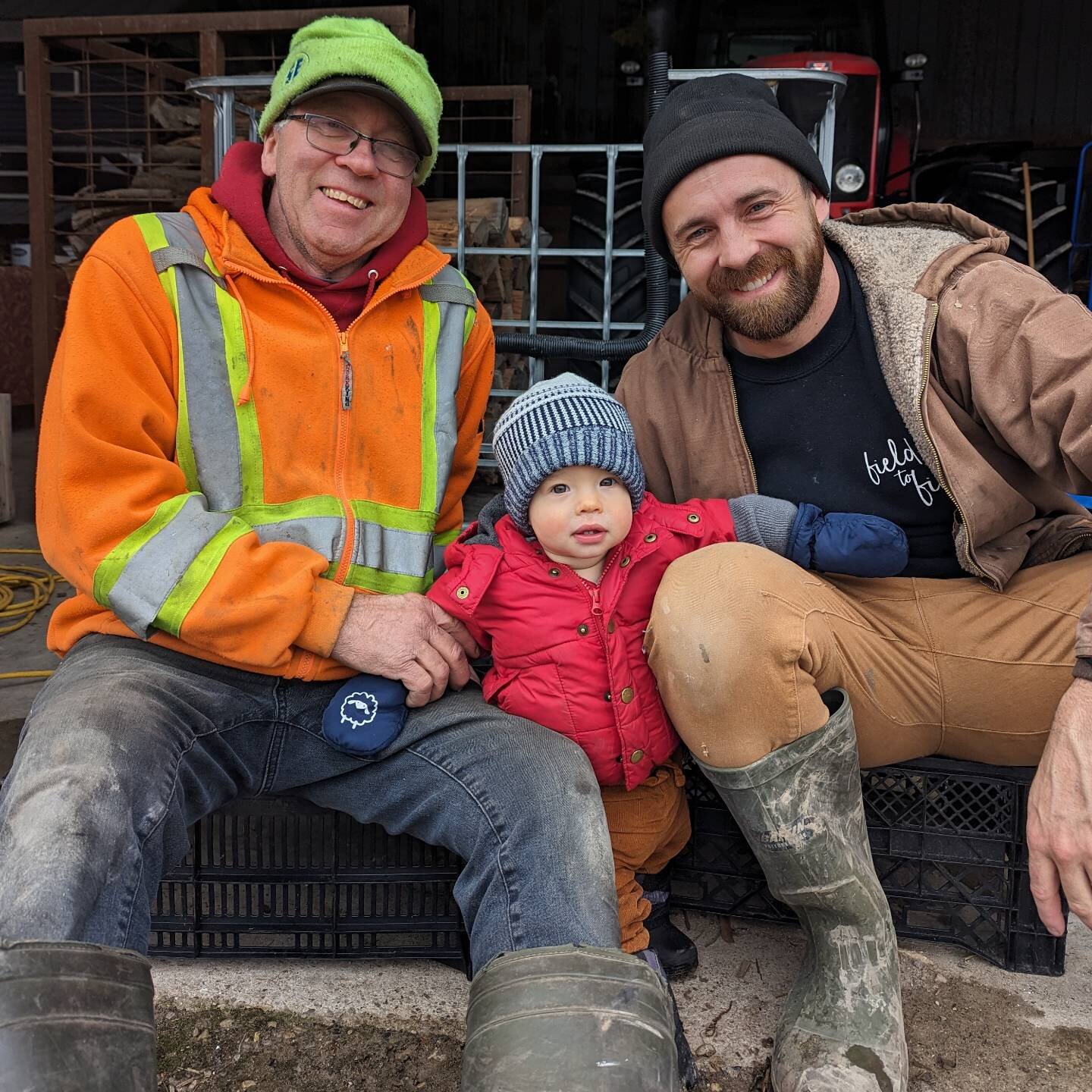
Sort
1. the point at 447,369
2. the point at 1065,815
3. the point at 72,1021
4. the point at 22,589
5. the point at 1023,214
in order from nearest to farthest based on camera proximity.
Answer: the point at 72,1021 → the point at 1065,815 → the point at 447,369 → the point at 22,589 → the point at 1023,214

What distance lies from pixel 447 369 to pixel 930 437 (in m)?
0.88

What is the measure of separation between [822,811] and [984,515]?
2.07 feet

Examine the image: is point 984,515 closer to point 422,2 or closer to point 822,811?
point 822,811

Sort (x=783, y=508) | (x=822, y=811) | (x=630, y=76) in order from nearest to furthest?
1. (x=822, y=811)
2. (x=783, y=508)
3. (x=630, y=76)

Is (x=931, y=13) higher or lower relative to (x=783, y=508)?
higher

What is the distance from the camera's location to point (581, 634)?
5.81 feet

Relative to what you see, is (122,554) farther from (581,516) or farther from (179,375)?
(581,516)

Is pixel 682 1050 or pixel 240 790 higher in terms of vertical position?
pixel 240 790

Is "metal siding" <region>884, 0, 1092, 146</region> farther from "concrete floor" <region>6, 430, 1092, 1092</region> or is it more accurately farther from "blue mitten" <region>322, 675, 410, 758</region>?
"blue mitten" <region>322, 675, 410, 758</region>

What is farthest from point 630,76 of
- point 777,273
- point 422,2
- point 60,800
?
point 60,800

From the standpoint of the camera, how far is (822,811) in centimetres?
164

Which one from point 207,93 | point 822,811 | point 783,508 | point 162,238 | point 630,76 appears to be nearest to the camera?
point 822,811

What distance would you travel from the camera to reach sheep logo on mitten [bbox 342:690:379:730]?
169 centimetres

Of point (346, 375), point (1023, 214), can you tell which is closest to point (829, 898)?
point (346, 375)
